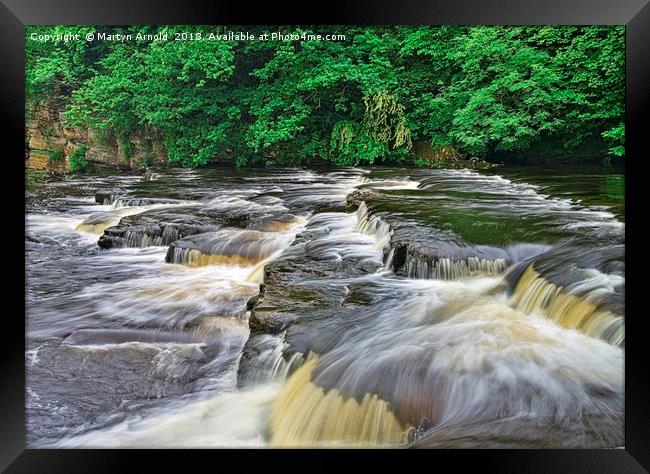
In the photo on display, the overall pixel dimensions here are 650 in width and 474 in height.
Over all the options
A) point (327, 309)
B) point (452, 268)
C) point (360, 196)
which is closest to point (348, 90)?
point (360, 196)

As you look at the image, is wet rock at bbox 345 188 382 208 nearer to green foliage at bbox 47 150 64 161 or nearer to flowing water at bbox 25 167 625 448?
flowing water at bbox 25 167 625 448

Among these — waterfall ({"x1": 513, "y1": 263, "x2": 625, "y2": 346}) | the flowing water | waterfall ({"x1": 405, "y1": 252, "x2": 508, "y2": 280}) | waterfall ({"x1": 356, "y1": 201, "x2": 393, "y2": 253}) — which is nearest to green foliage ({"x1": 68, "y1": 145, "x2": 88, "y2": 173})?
the flowing water

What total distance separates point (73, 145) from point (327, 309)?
1.94 meters

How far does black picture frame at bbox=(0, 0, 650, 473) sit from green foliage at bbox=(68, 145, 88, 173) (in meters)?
0.79

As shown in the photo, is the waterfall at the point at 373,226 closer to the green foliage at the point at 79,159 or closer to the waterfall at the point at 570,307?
the waterfall at the point at 570,307

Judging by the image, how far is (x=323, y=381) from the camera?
3.32 m

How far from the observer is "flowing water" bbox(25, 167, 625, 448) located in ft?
10.8

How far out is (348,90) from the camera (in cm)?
437

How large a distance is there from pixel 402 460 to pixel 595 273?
4.82 feet

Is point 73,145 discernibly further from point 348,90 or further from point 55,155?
point 348,90
